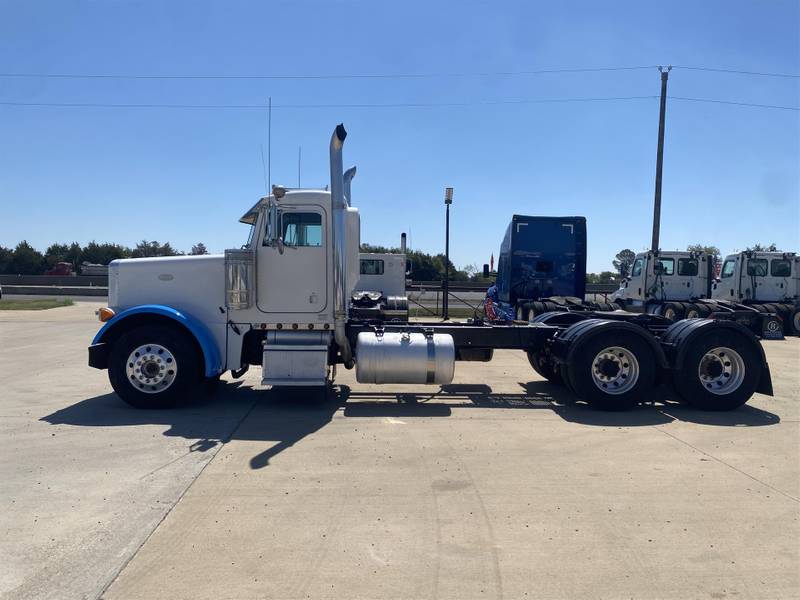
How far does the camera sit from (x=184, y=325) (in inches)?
285

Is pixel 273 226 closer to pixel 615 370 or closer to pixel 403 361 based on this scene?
pixel 403 361

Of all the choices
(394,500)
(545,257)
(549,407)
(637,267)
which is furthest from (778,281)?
(394,500)

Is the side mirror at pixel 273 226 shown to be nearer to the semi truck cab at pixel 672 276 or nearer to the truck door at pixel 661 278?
the semi truck cab at pixel 672 276

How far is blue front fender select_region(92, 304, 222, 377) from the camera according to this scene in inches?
286

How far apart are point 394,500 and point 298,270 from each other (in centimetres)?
394

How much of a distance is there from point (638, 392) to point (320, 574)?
18.2 ft

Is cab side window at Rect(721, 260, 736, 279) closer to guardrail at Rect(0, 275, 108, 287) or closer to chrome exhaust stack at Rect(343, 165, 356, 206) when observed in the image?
chrome exhaust stack at Rect(343, 165, 356, 206)

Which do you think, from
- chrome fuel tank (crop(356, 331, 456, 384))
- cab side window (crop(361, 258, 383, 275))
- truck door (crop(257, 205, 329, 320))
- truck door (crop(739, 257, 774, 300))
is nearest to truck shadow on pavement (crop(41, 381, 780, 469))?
chrome fuel tank (crop(356, 331, 456, 384))

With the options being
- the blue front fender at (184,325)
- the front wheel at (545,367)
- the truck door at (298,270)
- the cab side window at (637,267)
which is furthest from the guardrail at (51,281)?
the front wheel at (545,367)

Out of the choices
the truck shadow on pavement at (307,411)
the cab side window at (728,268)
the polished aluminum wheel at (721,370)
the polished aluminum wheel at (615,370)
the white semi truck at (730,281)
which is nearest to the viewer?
the truck shadow on pavement at (307,411)

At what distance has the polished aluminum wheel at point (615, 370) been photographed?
7673 millimetres

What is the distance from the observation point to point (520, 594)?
325cm

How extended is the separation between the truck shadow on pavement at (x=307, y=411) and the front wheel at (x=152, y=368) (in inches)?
7.3

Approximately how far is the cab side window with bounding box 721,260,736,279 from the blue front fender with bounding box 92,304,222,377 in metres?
19.6
